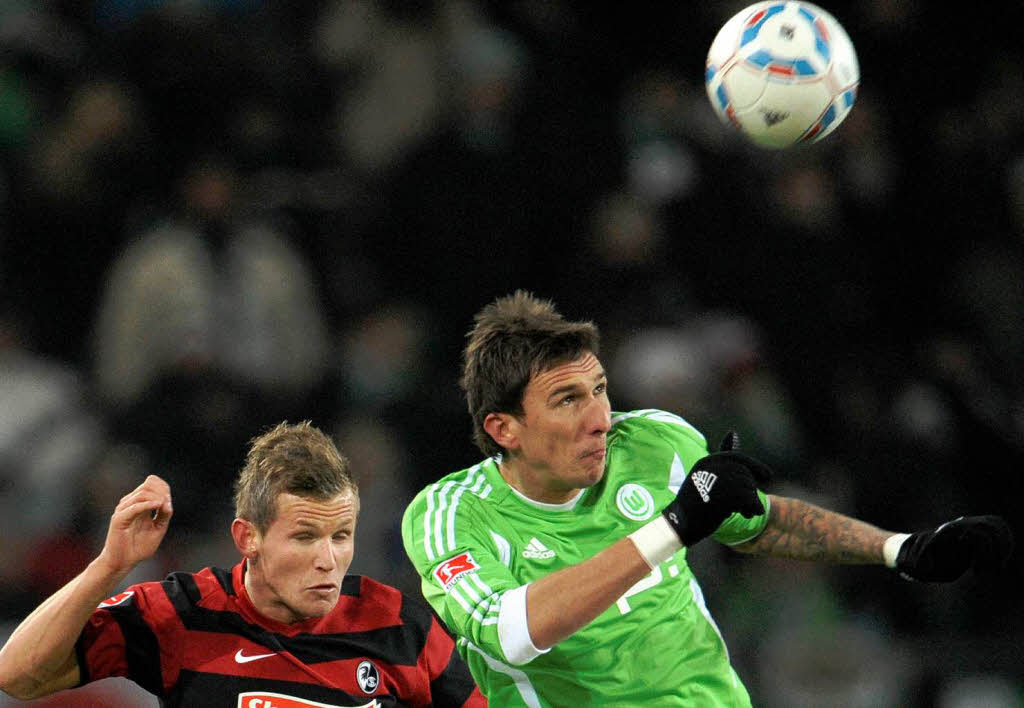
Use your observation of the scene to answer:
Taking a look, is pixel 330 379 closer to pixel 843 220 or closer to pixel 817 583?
pixel 817 583

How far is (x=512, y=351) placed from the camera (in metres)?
3.92

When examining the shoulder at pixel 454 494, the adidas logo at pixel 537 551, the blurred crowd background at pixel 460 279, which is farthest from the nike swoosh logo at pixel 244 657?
the blurred crowd background at pixel 460 279

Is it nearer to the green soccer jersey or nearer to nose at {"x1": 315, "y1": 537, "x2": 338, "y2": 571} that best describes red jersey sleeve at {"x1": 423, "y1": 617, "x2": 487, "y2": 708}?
the green soccer jersey

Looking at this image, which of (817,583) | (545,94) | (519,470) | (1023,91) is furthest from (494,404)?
(1023,91)

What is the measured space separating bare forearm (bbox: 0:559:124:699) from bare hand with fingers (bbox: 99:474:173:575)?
0.11 ft

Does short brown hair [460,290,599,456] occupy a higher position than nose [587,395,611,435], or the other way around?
short brown hair [460,290,599,456]

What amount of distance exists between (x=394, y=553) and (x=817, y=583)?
6.82 ft

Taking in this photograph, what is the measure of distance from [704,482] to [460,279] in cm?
A: 374

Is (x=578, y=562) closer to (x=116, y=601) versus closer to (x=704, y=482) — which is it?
(x=704, y=482)

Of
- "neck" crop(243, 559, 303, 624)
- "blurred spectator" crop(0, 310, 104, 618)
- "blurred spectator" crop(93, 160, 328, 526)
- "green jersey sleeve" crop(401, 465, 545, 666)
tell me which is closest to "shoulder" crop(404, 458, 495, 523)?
"green jersey sleeve" crop(401, 465, 545, 666)

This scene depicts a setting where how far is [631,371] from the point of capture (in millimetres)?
6824

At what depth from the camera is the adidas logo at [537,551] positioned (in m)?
3.83

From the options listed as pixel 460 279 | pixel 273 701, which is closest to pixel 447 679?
pixel 273 701

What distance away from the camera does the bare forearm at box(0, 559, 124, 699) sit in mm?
3066
